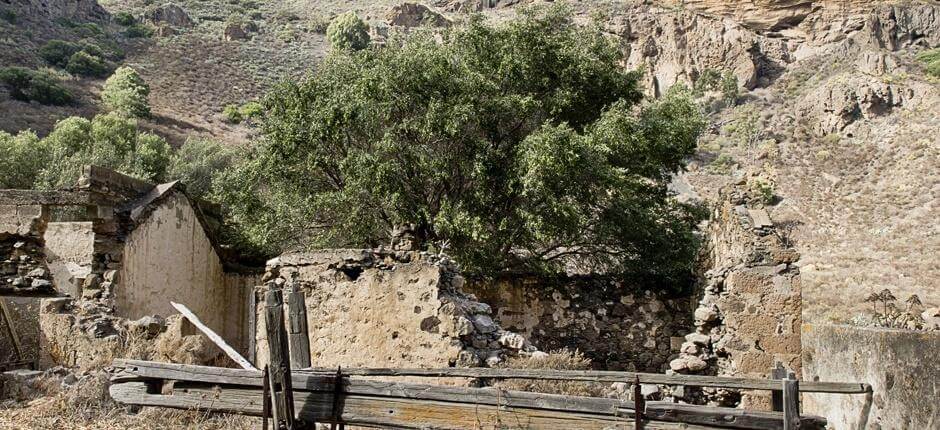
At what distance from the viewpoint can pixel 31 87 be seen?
123ft

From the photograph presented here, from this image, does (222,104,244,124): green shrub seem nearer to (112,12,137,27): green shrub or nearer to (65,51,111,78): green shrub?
(65,51,111,78): green shrub

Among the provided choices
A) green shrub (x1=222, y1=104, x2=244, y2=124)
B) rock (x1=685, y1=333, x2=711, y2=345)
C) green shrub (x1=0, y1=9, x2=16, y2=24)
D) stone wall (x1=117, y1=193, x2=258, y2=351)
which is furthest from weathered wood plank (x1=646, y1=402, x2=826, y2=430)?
green shrub (x1=0, y1=9, x2=16, y2=24)

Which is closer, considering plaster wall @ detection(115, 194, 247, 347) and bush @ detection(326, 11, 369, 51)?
plaster wall @ detection(115, 194, 247, 347)

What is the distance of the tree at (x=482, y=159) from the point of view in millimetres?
12422

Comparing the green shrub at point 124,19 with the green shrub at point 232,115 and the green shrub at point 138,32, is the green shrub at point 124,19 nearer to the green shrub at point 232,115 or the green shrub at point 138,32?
the green shrub at point 138,32

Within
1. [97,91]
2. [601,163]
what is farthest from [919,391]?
[97,91]

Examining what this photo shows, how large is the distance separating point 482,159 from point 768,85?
59968 millimetres

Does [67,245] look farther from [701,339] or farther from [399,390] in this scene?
[701,339]

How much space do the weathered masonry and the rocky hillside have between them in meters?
7.72

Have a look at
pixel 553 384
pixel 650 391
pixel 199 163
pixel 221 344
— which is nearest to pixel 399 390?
pixel 553 384

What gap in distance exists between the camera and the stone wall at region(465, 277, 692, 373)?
40.3ft

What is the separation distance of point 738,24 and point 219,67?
172 feet

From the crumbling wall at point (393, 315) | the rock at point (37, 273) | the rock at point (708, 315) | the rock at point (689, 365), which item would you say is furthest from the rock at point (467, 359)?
the rock at point (37, 273)

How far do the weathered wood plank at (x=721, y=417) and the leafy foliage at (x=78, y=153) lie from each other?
22.5 metres
